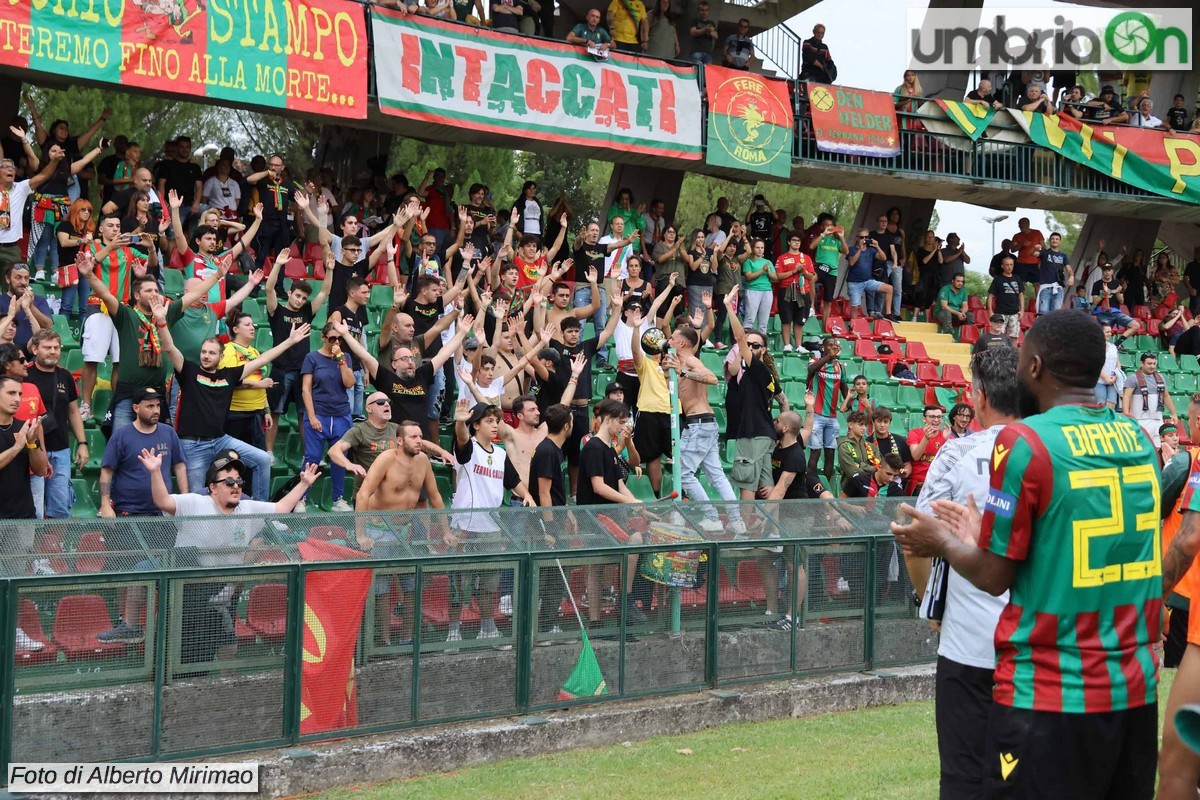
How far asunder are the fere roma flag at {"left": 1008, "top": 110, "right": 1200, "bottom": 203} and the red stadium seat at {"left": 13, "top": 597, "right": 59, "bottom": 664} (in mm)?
20763

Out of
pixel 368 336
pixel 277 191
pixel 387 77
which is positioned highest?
pixel 387 77

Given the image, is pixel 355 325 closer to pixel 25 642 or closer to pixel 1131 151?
pixel 25 642

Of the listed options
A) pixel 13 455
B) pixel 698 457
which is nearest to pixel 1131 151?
pixel 698 457

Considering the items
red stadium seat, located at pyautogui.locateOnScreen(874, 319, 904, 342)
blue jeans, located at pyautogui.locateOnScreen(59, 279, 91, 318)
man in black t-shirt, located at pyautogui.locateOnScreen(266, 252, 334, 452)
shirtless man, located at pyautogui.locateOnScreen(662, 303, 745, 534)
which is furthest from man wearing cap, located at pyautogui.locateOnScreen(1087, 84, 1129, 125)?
blue jeans, located at pyautogui.locateOnScreen(59, 279, 91, 318)

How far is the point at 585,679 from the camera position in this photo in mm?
8867

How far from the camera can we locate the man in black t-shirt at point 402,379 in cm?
1091

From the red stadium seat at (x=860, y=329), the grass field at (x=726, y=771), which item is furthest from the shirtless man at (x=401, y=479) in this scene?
the red stadium seat at (x=860, y=329)

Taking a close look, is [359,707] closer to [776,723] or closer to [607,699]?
[607,699]

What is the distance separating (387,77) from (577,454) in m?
6.97

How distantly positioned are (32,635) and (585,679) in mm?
3495

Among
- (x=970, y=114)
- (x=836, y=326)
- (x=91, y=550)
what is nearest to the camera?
(x=91, y=550)

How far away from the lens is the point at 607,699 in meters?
8.92

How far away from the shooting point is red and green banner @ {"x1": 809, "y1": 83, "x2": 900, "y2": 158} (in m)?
21.5

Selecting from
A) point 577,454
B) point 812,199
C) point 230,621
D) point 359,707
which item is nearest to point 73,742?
point 230,621
